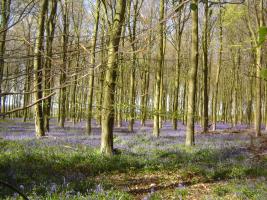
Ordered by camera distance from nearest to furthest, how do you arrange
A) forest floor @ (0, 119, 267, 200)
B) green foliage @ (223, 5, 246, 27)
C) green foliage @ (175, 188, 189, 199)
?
forest floor @ (0, 119, 267, 200) < green foliage @ (175, 188, 189, 199) < green foliage @ (223, 5, 246, 27)

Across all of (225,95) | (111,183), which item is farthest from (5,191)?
(225,95)

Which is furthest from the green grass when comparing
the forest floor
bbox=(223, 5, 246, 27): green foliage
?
bbox=(223, 5, 246, 27): green foliage

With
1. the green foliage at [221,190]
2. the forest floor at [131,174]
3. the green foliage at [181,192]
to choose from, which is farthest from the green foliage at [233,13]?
the green foliage at [181,192]

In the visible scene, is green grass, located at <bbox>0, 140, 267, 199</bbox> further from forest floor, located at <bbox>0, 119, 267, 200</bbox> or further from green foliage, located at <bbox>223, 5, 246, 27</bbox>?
green foliage, located at <bbox>223, 5, 246, 27</bbox>

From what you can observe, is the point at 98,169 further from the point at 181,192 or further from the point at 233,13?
the point at 233,13

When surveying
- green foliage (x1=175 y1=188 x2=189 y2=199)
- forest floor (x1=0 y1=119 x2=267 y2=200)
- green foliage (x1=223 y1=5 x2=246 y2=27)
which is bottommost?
green foliage (x1=175 y1=188 x2=189 y2=199)

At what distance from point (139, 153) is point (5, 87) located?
13.3 meters

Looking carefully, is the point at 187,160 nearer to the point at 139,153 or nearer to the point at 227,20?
the point at 139,153

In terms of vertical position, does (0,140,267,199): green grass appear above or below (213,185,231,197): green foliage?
above

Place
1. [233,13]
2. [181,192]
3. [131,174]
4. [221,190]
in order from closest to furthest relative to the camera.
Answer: [181,192] < [221,190] < [131,174] < [233,13]

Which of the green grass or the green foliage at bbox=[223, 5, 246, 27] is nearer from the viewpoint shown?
the green grass

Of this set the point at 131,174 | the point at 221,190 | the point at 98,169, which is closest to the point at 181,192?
the point at 221,190

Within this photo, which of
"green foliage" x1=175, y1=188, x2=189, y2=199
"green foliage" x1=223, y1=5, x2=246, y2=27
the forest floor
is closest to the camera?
the forest floor

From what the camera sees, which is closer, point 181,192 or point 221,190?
point 181,192
